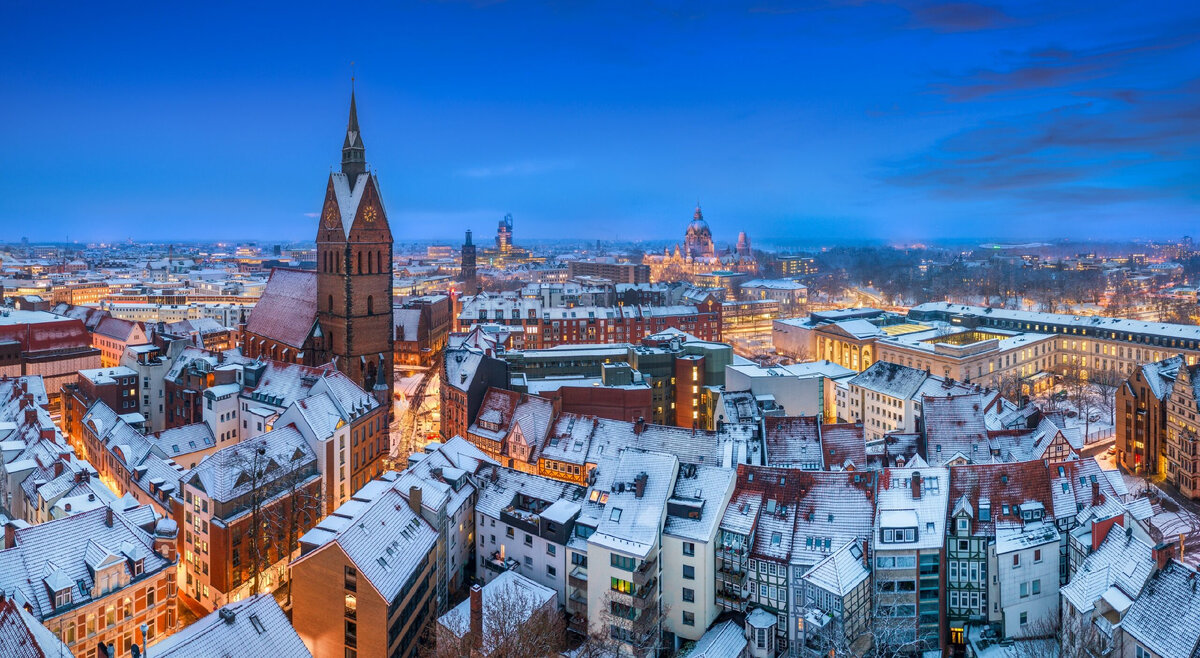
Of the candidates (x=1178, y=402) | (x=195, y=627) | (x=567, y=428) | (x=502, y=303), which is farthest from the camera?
(x=502, y=303)

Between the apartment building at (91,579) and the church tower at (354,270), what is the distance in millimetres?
32733

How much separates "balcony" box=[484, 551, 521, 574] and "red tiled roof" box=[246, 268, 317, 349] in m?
36.5

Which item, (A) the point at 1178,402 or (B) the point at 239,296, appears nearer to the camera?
(A) the point at 1178,402

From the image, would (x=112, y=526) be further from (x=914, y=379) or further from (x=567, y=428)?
(x=914, y=379)

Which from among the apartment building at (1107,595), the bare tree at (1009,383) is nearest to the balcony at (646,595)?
the apartment building at (1107,595)

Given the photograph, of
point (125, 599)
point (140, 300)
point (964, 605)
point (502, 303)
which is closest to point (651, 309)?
point (502, 303)

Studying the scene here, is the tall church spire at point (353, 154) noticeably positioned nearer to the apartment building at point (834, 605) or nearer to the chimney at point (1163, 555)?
the apartment building at point (834, 605)

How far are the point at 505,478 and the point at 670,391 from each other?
31.3 meters

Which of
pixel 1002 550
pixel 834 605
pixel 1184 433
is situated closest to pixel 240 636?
pixel 834 605

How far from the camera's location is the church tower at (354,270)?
6769 centimetres

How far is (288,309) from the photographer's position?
75562 millimetres

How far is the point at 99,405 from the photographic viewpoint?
54.4 metres

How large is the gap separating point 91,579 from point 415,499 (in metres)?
13.2

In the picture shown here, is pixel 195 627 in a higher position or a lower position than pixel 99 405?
lower
